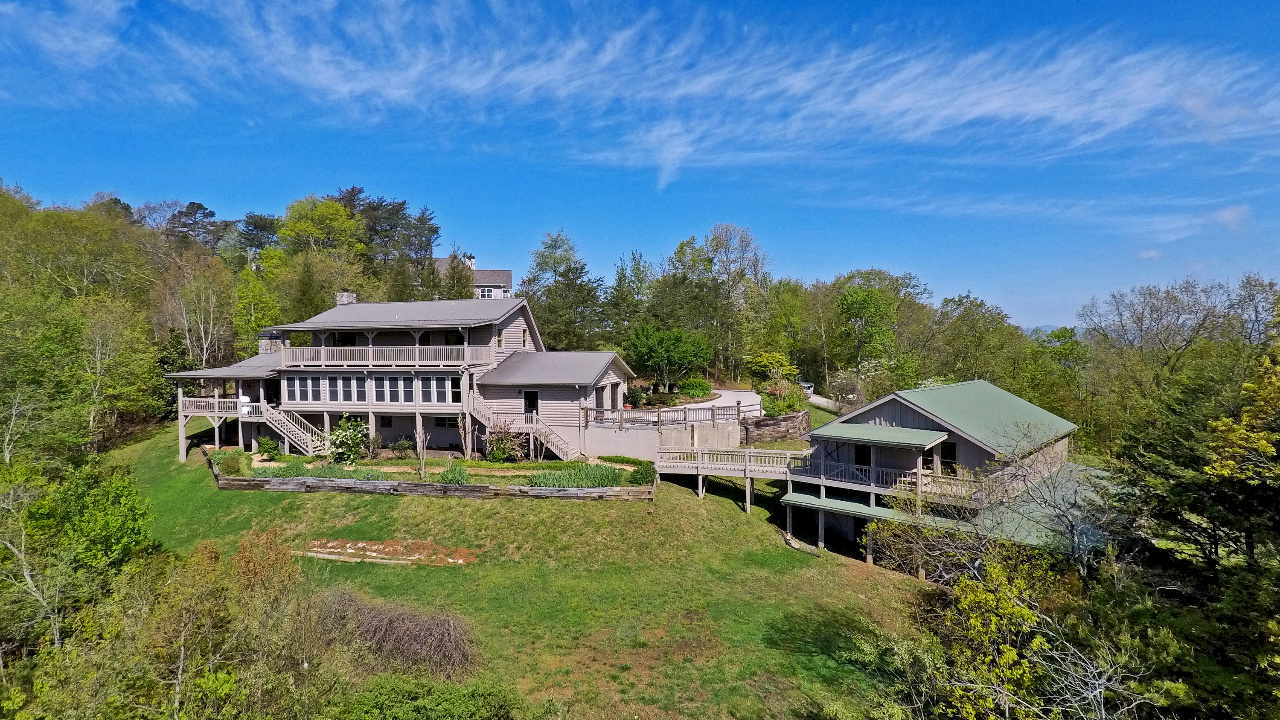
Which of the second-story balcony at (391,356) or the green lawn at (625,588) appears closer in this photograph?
the green lawn at (625,588)

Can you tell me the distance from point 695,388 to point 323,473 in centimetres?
2623

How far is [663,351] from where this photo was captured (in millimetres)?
40250

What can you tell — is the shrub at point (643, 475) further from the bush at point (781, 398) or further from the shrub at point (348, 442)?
the shrub at point (348, 442)

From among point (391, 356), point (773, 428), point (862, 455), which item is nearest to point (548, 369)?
point (391, 356)

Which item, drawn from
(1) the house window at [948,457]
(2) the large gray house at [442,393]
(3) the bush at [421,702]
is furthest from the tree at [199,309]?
(1) the house window at [948,457]

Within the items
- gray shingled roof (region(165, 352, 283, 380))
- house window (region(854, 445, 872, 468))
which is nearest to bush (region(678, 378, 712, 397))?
house window (region(854, 445, 872, 468))

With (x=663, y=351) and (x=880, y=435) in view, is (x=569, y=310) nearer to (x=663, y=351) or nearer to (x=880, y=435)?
(x=663, y=351)

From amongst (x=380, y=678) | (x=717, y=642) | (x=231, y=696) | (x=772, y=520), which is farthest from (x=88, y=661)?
(x=772, y=520)

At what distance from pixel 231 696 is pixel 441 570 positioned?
10763 millimetres

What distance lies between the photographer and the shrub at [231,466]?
24891 mm

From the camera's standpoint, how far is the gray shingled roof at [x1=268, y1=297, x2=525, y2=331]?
92.0 feet

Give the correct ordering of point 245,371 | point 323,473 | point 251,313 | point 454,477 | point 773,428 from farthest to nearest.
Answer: point 251,313
point 773,428
point 245,371
point 323,473
point 454,477

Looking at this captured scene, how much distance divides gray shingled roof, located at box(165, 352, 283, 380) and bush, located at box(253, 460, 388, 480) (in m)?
6.89

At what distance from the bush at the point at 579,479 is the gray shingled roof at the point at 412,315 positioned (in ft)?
30.9
